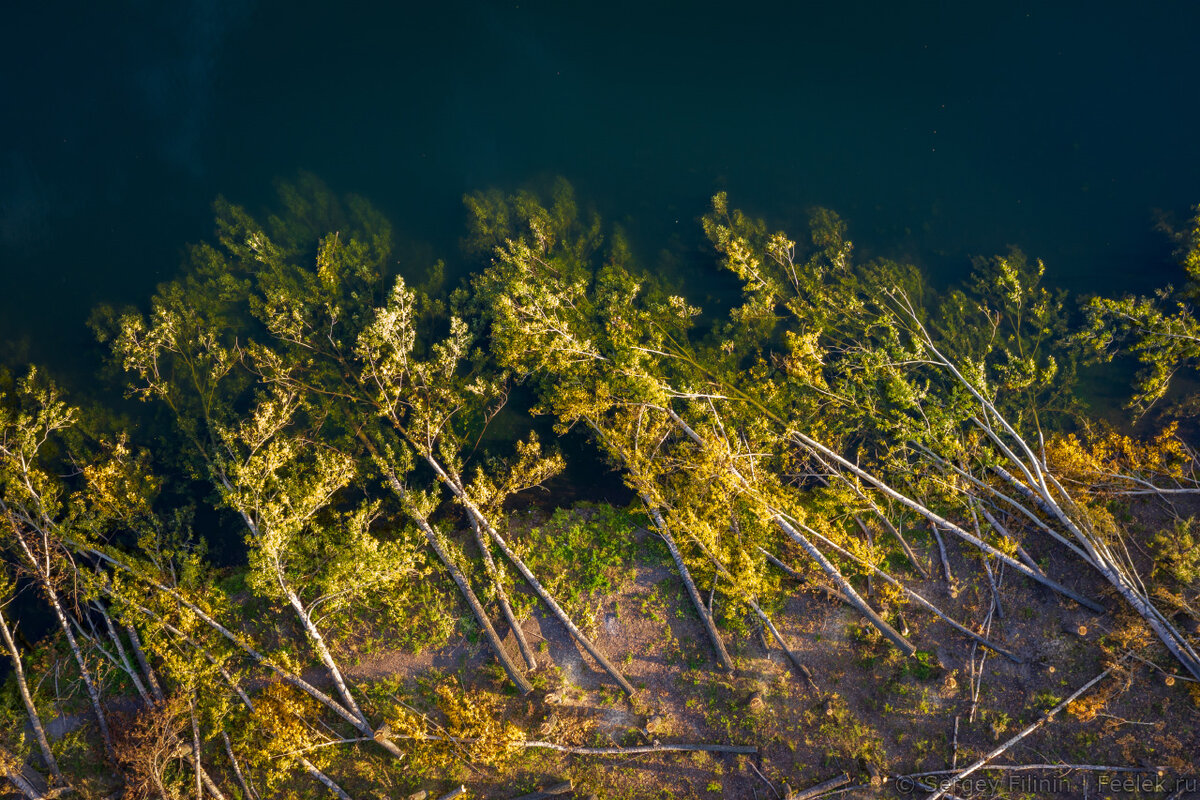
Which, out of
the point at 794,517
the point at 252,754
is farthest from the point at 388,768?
the point at 794,517

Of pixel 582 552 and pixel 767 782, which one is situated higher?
pixel 582 552

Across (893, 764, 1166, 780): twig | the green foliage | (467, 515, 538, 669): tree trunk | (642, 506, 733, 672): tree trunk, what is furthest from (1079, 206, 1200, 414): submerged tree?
(467, 515, 538, 669): tree trunk

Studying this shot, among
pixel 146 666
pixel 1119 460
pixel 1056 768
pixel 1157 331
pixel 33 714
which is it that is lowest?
pixel 1056 768

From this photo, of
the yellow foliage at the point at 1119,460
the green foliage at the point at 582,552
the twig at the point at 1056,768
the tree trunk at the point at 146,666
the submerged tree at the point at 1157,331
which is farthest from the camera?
the green foliage at the point at 582,552

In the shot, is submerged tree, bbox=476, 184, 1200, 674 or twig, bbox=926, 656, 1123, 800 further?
submerged tree, bbox=476, 184, 1200, 674

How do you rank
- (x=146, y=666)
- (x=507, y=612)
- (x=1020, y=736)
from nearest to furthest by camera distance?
(x=1020, y=736) → (x=146, y=666) → (x=507, y=612)

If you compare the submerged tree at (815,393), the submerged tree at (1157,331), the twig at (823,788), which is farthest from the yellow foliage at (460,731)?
the submerged tree at (1157,331)

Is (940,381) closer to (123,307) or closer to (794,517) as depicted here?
(794,517)

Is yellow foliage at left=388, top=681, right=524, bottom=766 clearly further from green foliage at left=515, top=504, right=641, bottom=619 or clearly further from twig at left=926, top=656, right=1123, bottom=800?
twig at left=926, top=656, right=1123, bottom=800

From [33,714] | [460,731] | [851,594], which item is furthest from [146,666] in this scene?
[851,594]

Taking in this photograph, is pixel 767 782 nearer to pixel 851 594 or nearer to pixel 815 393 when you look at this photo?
pixel 851 594

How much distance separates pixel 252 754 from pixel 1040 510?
25.7 metres

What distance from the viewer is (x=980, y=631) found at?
17250 millimetres

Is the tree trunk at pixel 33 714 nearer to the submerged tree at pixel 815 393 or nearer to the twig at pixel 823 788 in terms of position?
the submerged tree at pixel 815 393
